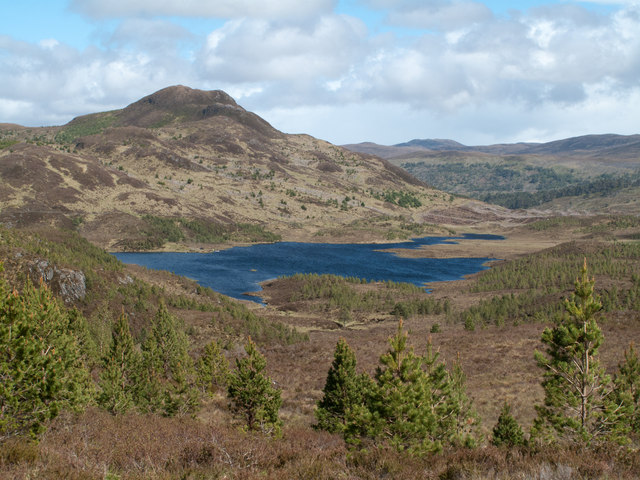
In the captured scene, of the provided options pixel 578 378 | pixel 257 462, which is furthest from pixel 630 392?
pixel 257 462

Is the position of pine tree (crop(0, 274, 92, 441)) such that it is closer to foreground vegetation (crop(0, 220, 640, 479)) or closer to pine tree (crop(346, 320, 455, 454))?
foreground vegetation (crop(0, 220, 640, 479))

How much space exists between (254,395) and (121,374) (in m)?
8.24

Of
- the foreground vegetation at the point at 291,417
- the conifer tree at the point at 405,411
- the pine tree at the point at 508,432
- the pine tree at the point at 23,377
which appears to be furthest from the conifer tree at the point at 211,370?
the pine tree at the point at 508,432

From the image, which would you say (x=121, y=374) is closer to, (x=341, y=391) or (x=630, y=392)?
(x=341, y=391)

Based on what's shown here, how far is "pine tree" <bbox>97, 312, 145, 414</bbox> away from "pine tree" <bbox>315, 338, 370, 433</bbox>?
10530 millimetres

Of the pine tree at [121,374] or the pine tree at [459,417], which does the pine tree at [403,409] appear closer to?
the pine tree at [459,417]

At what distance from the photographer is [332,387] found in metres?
24.5

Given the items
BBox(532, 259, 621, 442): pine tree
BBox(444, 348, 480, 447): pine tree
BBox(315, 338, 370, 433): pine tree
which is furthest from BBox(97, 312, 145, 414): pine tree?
BBox(532, 259, 621, 442): pine tree

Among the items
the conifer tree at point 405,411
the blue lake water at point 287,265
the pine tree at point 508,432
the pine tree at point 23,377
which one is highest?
the pine tree at point 23,377

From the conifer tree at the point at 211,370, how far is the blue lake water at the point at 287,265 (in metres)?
49.3

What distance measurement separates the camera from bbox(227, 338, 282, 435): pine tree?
932 inches

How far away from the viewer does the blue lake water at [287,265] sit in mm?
102625

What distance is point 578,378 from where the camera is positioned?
17.0m

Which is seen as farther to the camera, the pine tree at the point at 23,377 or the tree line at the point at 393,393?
the tree line at the point at 393,393
